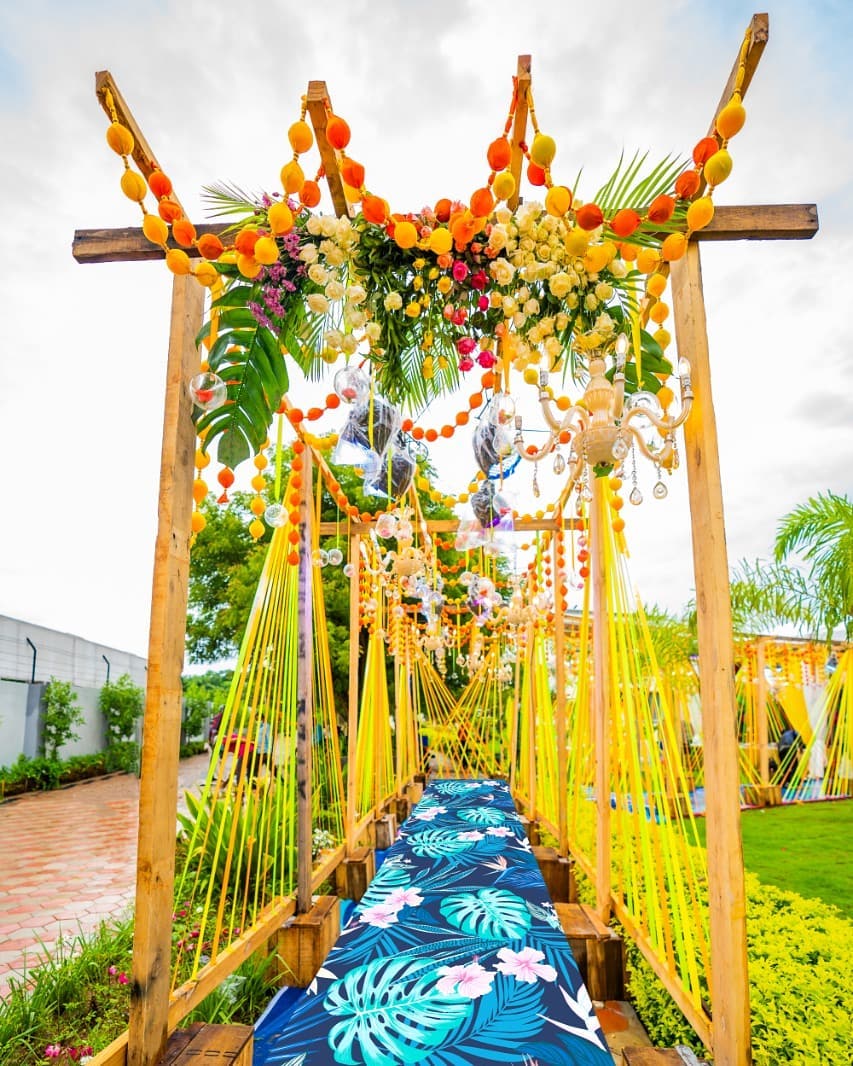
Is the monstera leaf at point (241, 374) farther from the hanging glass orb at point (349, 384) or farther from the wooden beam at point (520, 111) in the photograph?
the wooden beam at point (520, 111)

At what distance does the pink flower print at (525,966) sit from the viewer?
1.43m

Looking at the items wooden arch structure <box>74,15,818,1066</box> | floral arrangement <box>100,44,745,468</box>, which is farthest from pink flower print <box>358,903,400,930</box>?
floral arrangement <box>100,44,745,468</box>

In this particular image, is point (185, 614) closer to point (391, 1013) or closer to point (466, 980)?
point (391, 1013)

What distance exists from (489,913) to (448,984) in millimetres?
454

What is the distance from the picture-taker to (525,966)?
1.49 metres

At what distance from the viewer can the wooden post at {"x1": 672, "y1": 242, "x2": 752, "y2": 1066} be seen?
114 centimetres

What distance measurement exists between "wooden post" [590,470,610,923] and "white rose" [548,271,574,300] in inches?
47.0

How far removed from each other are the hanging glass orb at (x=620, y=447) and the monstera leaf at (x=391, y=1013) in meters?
1.17

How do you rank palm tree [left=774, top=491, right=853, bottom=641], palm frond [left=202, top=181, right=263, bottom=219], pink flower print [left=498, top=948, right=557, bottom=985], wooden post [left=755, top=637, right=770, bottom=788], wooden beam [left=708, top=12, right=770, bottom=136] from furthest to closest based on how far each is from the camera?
wooden post [left=755, top=637, right=770, bottom=788] < palm tree [left=774, top=491, right=853, bottom=641] < pink flower print [left=498, top=948, right=557, bottom=985] < palm frond [left=202, top=181, right=263, bottom=219] < wooden beam [left=708, top=12, right=770, bottom=136]

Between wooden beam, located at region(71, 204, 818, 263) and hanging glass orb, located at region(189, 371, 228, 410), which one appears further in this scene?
wooden beam, located at region(71, 204, 818, 263)

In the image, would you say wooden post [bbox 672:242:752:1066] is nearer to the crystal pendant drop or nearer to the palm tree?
the crystal pendant drop

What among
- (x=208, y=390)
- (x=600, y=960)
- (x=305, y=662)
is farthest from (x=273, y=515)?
(x=600, y=960)

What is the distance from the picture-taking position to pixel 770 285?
135 inches

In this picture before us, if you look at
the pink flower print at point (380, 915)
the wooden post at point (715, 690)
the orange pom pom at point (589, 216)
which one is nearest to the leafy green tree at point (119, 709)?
the pink flower print at point (380, 915)
